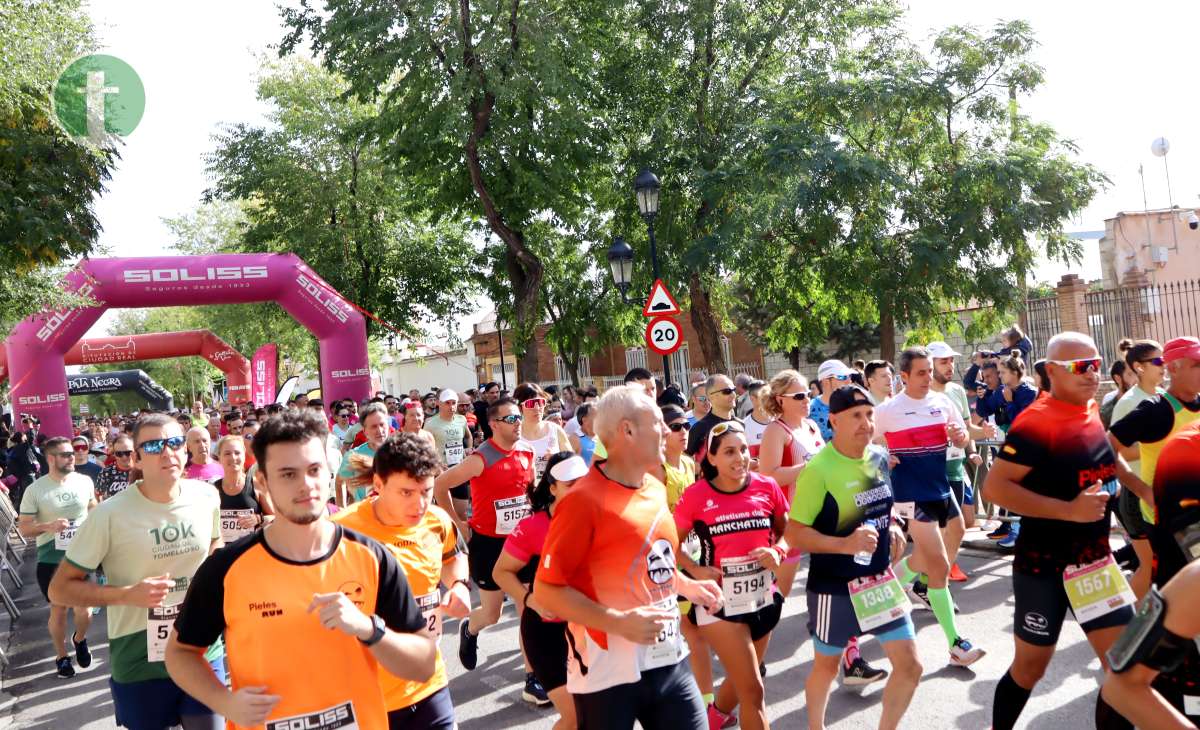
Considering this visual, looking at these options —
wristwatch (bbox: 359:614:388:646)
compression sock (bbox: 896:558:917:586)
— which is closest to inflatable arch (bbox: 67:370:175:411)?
compression sock (bbox: 896:558:917:586)

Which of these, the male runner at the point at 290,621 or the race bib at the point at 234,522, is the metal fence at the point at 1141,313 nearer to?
the race bib at the point at 234,522

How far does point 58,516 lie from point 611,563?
7098mm

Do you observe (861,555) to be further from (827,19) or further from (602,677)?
(827,19)

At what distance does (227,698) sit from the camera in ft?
9.03

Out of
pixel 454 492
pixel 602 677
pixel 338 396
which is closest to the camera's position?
pixel 602 677

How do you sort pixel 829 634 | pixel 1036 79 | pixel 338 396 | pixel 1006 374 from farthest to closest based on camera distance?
pixel 338 396, pixel 1036 79, pixel 1006 374, pixel 829 634

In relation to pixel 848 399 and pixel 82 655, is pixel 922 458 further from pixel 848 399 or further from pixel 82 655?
pixel 82 655

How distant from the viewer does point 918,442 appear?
279 inches

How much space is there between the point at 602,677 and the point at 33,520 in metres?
6.83

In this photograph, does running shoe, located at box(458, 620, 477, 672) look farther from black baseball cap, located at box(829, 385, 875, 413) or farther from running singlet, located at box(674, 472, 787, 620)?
black baseball cap, located at box(829, 385, 875, 413)

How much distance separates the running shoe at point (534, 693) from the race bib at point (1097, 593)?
10.6ft

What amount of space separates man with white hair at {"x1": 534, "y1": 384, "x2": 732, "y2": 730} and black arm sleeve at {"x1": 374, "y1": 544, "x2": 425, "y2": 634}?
630mm

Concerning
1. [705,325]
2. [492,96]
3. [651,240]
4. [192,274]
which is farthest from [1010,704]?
[192,274]

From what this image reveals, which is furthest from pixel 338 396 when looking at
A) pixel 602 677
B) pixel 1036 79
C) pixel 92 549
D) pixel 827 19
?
pixel 602 677
